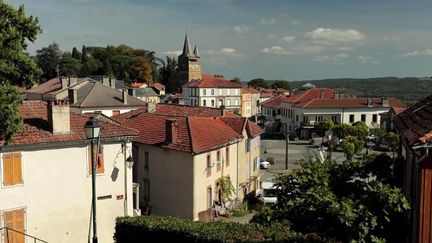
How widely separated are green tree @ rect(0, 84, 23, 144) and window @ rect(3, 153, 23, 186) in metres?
2.78

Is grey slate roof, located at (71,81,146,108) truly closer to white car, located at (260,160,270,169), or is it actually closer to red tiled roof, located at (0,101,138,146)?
A: white car, located at (260,160,270,169)

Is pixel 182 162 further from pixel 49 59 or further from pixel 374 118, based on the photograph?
pixel 49 59

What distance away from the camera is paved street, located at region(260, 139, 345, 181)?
48.5 metres

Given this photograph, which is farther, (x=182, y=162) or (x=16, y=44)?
(x=182, y=162)

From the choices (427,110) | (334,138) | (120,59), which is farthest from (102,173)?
(120,59)

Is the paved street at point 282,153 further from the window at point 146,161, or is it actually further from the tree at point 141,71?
the tree at point 141,71

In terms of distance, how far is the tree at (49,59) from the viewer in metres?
122

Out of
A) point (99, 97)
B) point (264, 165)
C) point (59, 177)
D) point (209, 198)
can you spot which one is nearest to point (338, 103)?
point (264, 165)

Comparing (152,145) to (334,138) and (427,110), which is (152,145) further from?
(334,138)

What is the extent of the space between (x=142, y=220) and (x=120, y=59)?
121750mm

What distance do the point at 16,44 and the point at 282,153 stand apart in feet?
161

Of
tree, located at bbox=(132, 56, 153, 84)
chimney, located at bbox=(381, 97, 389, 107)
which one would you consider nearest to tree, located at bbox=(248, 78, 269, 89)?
tree, located at bbox=(132, 56, 153, 84)

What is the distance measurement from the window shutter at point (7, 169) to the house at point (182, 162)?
400 inches

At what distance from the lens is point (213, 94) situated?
4035 inches
